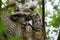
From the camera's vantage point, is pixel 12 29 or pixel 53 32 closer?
pixel 12 29

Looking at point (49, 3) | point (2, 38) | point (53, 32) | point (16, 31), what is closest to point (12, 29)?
point (16, 31)

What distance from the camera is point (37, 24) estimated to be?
139 inches

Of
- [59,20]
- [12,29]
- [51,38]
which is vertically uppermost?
[12,29]

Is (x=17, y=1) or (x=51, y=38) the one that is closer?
(x=17, y=1)

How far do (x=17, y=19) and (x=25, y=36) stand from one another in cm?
28

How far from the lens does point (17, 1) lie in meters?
3.54

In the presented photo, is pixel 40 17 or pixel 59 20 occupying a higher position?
pixel 40 17

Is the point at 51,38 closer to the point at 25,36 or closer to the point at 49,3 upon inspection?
the point at 49,3

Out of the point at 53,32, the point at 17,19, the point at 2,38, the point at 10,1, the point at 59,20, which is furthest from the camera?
the point at 53,32

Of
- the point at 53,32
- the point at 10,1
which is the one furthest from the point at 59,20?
the point at 10,1

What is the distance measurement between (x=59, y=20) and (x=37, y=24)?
1.86m

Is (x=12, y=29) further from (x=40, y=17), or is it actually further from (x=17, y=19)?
(x=40, y=17)

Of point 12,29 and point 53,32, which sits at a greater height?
point 12,29

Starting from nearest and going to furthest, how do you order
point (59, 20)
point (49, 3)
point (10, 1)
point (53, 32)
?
point (10, 1) → point (59, 20) → point (53, 32) → point (49, 3)
